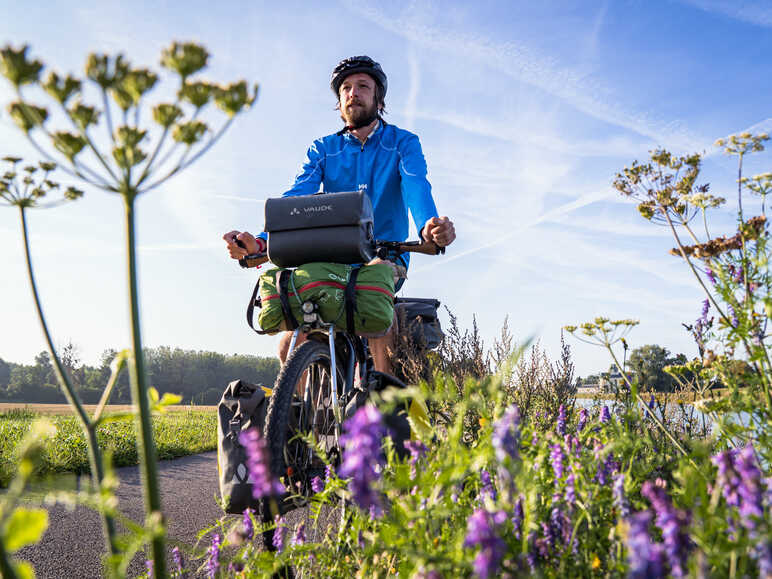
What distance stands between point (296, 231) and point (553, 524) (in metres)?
2.34

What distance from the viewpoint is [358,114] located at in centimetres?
471

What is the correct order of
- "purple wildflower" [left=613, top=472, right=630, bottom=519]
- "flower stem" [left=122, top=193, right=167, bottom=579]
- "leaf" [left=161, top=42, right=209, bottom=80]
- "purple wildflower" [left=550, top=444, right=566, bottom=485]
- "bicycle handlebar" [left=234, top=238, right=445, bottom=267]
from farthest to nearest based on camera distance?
"bicycle handlebar" [left=234, top=238, right=445, bottom=267], "purple wildflower" [left=550, top=444, right=566, bottom=485], "purple wildflower" [left=613, top=472, right=630, bottom=519], "leaf" [left=161, top=42, right=209, bottom=80], "flower stem" [left=122, top=193, right=167, bottom=579]

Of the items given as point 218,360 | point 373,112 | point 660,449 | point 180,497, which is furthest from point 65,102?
point 218,360

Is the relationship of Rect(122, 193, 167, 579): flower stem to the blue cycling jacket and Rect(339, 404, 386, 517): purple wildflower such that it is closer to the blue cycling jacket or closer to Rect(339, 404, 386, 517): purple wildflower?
Rect(339, 404, 386, 517): purple wildflower

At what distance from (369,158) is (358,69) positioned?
2.80 feet

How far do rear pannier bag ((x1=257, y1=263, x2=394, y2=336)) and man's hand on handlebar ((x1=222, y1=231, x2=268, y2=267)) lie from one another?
45 centimetres

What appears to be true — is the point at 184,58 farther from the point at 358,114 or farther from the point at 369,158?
the point at 358,114

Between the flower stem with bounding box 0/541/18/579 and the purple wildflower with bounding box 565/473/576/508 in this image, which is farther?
the purple wildflower with bounding box 565/473/576/508

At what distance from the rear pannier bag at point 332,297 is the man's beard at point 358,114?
2165mm

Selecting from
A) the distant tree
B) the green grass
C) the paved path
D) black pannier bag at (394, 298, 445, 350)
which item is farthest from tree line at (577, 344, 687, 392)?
the green grass

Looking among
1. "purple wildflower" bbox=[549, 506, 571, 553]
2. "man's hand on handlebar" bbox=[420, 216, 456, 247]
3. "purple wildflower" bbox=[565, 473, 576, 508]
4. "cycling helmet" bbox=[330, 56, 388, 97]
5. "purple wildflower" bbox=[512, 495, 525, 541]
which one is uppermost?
"cycling helmet" bbox=[330, 56, 388, 97]

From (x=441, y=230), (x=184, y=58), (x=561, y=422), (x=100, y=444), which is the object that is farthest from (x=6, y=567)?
(x=100, y=444)

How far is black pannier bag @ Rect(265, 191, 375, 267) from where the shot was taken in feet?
10.1

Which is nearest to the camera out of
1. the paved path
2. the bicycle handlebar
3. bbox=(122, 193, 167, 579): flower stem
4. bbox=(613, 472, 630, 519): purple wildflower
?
bbox=(122, 193, 167, 579): flower stem
